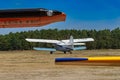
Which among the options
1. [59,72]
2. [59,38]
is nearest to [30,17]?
[59,72]

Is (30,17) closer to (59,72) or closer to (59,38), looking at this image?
(59,72)

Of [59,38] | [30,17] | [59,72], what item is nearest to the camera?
[30,17]

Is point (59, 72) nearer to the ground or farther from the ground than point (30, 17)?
nearer to the ground

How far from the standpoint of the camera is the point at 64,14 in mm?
3803

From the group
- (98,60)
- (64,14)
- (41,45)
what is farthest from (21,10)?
(41,45)

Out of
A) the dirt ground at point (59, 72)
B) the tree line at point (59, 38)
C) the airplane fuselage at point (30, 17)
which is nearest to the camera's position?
the airplane fuselage at point (30, 17)

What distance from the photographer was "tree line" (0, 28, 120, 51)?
510 feet

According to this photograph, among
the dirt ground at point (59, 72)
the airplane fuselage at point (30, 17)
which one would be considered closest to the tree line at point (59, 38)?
the dirt ground at point (59, 72)

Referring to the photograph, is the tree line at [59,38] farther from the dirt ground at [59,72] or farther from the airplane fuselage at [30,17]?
the airplane fuselage at [30,17]

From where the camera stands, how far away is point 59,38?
557 feet

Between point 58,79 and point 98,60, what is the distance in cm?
1311

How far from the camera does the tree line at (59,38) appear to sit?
156 metres

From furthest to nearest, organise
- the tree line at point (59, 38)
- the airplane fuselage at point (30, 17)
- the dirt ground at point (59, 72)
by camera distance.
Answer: the tree line at point (59, 38) < the dirt ground at point (59, 72) < the airplane fuselage at point (30, 17)

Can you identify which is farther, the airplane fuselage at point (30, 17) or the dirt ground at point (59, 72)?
the dirt ground at point (59, 72)
